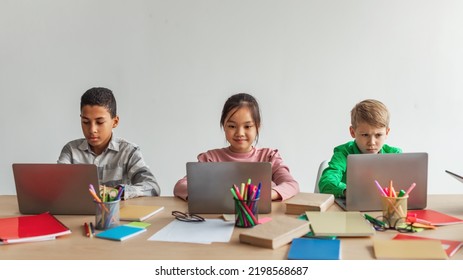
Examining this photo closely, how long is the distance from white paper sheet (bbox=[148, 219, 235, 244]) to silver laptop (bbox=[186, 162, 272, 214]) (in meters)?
0.08

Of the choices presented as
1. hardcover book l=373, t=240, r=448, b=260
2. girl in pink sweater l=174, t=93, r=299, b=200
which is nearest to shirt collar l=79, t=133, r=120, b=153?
girl in pink sweater l=174, t=93, r=299, b=200

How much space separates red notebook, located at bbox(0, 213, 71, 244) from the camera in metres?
1.11

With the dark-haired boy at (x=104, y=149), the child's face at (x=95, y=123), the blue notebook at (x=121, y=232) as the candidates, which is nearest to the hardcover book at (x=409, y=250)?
the blue notebook at (x=121, y=232)

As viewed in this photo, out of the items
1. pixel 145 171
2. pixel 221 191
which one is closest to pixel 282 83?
pixel 145 171

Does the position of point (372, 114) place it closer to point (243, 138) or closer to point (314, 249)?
point (243, 138)

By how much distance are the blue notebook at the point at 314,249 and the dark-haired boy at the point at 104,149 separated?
898mm

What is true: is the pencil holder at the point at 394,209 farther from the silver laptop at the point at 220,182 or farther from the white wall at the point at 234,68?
the white wall at the point at 234,68

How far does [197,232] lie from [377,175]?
55cm

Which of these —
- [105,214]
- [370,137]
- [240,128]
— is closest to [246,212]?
[105,214]

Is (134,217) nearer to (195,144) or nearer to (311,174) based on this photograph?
(195,144)

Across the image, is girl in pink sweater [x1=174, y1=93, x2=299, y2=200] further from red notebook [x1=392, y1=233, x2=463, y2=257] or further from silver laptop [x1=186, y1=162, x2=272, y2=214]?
red notebook [x1=392, y1=233, x2=463, y2=257]

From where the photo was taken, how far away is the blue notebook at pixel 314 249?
978mm

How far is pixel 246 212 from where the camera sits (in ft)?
3.95

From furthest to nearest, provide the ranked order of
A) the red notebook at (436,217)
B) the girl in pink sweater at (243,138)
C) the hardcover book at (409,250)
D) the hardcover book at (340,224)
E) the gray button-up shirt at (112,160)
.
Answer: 1. the gray button-up shirt at (112,160)
2. the girl in pink sweater at (243,138)
3. the red notebook at (436,217)
4. the hardcover book at (340,224)
5. the hardcover book at (409,250)
